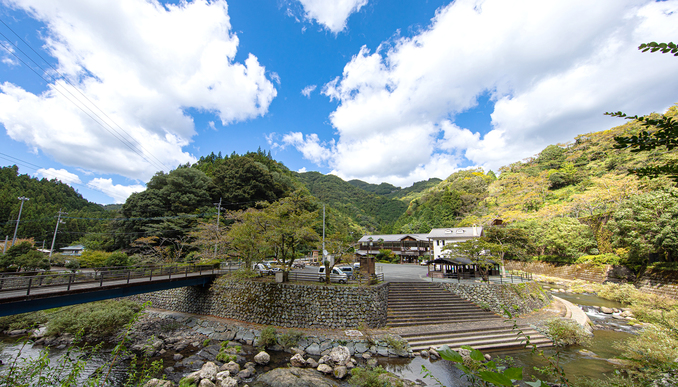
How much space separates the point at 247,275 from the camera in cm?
1683

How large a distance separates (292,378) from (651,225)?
3029 cm

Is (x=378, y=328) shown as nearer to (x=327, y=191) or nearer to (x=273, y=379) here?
(x=273, y=379)

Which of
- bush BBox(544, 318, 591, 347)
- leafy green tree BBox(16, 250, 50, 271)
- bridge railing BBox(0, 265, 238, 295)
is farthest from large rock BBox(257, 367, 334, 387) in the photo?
leafy green tree BBox(16, 250, 50, 271)

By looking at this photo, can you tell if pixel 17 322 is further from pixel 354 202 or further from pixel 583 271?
pixel 354 202

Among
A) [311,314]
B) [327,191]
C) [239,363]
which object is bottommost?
[239,363]

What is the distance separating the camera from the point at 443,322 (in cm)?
1552

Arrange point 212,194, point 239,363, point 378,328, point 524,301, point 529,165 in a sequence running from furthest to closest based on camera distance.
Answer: point 529,165 < point 212,194 < point 524,301 < point 378,328 < point 239,363

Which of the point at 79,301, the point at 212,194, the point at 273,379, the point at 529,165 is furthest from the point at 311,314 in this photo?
the point at 529,165

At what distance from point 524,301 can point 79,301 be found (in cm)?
2590

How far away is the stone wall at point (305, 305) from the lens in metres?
15.1

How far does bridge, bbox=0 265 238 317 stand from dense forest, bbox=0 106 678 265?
4565 mm

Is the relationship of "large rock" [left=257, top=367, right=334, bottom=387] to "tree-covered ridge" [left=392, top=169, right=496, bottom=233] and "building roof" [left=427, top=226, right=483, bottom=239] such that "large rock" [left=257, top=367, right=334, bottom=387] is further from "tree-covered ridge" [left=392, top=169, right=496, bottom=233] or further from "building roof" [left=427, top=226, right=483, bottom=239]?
"tree-covered ridge" [left=392, top=169, right=496, bottom=233]

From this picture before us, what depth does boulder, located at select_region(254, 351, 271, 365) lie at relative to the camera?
12.2 meters

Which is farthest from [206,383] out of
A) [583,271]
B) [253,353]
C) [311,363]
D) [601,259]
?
[583,271]
